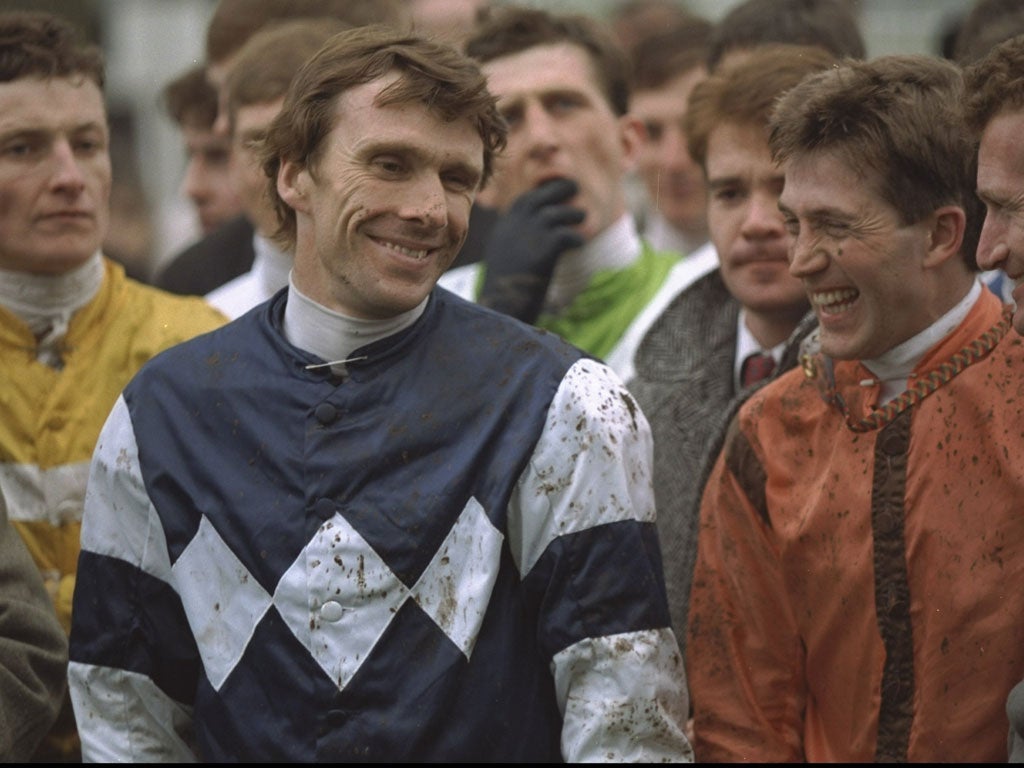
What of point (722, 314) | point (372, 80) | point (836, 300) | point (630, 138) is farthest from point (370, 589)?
point (630, 138)

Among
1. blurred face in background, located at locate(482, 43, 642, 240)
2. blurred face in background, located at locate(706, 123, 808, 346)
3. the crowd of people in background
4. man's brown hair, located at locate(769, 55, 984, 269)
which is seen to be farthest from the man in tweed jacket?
blurred face in background, located at locate(482, 43, 642, 240)

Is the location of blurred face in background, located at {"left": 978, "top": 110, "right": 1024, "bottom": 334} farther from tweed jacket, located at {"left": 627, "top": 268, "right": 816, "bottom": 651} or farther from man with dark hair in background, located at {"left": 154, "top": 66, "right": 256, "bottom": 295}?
man with dark hair in background, located at {"left": 154, "top": 66, "right": 256, "bottom": 295}

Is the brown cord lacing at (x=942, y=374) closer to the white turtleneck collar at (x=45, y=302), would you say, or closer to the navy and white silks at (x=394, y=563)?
the navy and white silks at (x=394, y=563)

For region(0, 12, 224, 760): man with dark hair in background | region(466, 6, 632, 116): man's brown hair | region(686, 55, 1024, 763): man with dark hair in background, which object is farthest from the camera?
region(466, 6, 632, 116): man's brown hair

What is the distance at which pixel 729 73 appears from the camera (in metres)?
4.82

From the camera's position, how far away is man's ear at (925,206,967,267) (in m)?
3.85

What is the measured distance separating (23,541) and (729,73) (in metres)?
2.14

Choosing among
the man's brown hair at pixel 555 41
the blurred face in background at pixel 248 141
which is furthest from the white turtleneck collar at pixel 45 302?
the man's brown hair at pixel 555 41

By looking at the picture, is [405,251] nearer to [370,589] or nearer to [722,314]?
[370,589]

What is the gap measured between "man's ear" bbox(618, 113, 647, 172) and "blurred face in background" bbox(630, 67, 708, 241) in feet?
4.09

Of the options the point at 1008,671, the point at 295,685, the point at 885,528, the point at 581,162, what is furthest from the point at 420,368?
the point at 581,162

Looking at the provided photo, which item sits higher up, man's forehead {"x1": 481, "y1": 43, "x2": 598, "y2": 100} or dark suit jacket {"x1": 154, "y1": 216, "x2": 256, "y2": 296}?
man's forehead {"x1": 481, "y1": 43, "x2": 598, "y2": 100}

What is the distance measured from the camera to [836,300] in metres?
3.91

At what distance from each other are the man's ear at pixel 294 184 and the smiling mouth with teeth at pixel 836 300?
3.65 ft
